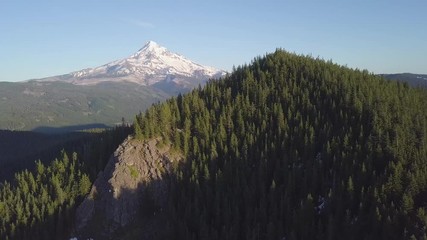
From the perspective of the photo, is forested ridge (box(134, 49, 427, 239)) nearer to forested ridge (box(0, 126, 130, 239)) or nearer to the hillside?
the hillside

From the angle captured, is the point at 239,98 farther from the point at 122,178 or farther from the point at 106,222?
the point at 106,222

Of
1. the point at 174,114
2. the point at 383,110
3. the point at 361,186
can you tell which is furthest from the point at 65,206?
the point at 383,110

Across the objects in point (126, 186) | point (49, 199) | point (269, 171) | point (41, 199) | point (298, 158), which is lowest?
point (41, 199)

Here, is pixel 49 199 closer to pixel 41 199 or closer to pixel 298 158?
pixel 41 199

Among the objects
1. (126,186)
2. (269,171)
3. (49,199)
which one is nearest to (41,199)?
(49,199)

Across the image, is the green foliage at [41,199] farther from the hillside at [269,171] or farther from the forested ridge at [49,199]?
the hillside at [269,171]

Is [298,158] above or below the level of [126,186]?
above
